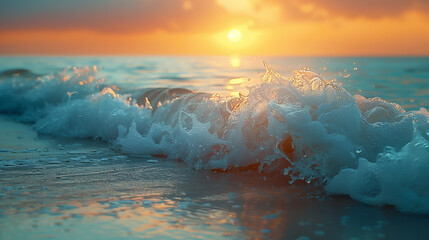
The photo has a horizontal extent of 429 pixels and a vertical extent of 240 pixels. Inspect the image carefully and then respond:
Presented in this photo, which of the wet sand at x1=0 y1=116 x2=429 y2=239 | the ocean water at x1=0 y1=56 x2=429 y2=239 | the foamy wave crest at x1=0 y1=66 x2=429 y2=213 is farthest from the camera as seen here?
the foamy wave crest at x1=0 y1=66 x2=429 y2=213

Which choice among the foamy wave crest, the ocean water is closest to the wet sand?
the ocean water

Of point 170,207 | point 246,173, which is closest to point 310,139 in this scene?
point 246,173

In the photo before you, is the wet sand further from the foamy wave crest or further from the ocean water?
the foamy wave crest

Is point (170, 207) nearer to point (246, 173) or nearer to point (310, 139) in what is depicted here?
point (246, 173)

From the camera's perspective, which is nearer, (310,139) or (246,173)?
(310,139)

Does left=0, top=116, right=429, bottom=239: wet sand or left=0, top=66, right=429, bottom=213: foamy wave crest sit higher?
left=0, top=66, right=429, bottom=213: foamy wave crest

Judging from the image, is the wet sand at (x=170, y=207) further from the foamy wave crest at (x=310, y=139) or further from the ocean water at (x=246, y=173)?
the foamy wave crest at (x=310, y=139)

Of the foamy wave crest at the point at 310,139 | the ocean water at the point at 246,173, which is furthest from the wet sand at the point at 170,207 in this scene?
the foamy wave crest at the point at 310,139

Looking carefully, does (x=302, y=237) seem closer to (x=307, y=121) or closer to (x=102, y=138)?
(x=307, y=121)

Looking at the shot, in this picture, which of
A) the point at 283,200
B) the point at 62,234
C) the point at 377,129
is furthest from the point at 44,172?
the point at 377,129
